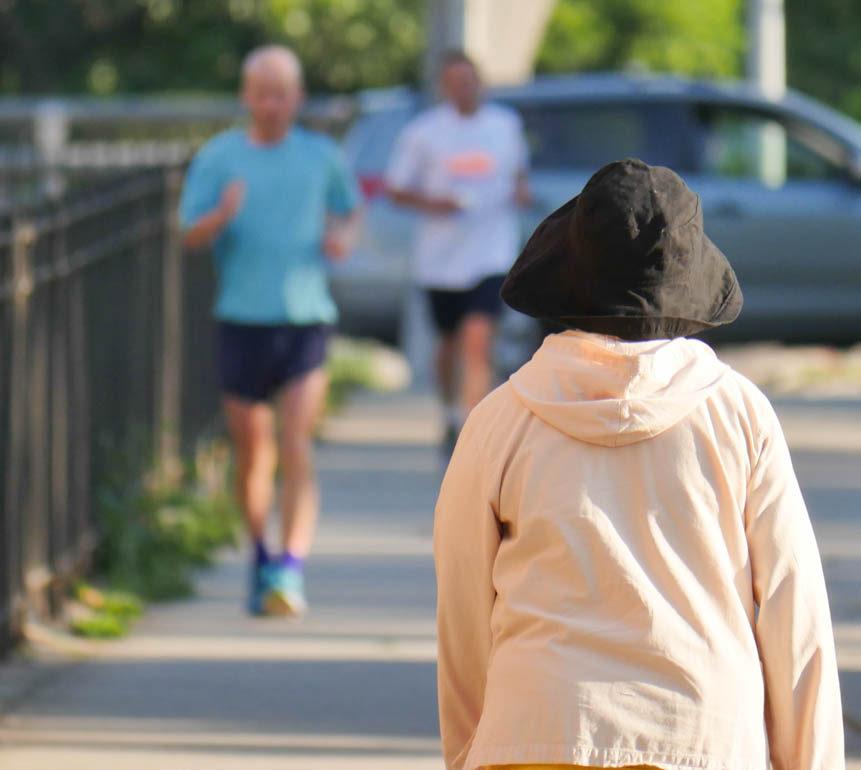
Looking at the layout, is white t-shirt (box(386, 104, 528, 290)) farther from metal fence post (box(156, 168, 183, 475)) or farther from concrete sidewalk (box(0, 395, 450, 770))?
concrete sidewalk (box(0, 395, 450, 770))

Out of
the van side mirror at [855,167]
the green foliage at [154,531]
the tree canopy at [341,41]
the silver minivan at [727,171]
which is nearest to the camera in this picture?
the green foliage at [154,531]

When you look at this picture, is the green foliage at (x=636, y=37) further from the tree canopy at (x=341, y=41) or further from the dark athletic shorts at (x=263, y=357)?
the dark athletic shorts at (x=263, y=357)

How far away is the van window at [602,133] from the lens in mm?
10781

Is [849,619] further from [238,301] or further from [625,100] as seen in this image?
[625,100]

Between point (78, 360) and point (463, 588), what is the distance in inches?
150

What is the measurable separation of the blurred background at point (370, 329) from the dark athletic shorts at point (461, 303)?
73 centimetres

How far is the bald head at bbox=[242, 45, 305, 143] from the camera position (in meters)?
6.01

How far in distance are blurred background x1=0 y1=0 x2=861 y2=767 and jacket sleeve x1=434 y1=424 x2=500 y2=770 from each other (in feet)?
6.34

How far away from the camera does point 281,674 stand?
5250 millimetres

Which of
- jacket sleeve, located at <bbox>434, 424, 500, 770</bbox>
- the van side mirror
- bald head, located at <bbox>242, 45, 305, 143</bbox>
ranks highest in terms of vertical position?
bald head, located at <bbox>242, 45, 305, 143</bbox>

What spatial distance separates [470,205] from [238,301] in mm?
2556

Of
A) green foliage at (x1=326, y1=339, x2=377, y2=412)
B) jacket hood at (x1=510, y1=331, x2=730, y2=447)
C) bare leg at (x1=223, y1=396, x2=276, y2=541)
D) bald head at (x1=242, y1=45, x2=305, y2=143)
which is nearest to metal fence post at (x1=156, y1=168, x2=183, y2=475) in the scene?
bare leg at (x1=223, y1=396, x2=276, y2=541)

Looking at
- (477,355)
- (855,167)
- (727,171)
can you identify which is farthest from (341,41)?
(477,355)

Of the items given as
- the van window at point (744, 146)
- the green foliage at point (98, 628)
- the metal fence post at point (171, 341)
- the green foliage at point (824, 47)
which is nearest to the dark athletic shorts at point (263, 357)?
the green foliage at point (98, 628)
